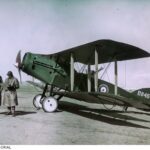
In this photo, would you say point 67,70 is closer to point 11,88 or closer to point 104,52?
point 104,52

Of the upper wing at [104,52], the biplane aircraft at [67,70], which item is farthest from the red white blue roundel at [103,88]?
the upper wing at [104,52]

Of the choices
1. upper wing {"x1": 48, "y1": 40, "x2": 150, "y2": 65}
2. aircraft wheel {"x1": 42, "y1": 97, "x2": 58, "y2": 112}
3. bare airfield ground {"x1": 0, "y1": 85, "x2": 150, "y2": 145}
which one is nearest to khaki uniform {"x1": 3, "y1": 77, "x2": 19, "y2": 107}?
bare airfield ground {"x1": 0, "y1": 85, "x2": 150, "y2": 145}

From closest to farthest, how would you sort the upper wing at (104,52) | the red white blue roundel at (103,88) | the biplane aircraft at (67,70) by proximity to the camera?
the upper wing at (104,52) < the biplane aircraft at (67,70) < the red white blue roundel at (103,88)

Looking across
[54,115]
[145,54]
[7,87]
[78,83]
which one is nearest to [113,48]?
[145,54]

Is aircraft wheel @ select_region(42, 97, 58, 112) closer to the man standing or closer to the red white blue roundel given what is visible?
the man standing

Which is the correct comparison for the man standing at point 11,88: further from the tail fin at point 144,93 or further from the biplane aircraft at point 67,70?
the tail fin at point 144,93
